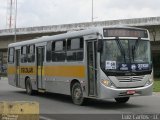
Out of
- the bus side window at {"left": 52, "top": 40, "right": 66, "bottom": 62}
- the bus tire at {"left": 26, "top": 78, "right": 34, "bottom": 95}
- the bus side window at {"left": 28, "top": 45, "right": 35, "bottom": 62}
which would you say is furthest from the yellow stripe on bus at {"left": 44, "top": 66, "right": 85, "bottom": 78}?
the bus tire at {"left": 26, "top": 78, "right": 34, "bottom": 95}

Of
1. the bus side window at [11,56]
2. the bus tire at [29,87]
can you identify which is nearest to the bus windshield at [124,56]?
the bus tire at [29,87]

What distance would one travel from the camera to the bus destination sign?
54.1ft

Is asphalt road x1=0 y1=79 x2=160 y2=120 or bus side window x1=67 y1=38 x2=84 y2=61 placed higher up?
bus side window x1=67 y1=38 x2=84 y2=61

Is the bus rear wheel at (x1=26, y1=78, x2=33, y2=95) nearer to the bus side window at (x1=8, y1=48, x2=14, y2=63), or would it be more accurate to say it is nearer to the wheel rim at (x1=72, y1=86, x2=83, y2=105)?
the bus side window at (x1=8, y1=48, x2=14, y2=63)

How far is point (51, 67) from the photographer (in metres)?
20.4

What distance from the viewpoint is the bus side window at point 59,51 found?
19078 mm

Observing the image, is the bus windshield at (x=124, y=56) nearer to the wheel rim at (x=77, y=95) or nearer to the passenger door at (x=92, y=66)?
the passenger door at (x=92, y=66)

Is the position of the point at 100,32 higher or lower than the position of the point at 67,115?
higher

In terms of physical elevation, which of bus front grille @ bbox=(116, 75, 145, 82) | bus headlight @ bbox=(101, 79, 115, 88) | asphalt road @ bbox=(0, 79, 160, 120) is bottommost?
asphalt road @ bbox=(0, 79, 160, 120)

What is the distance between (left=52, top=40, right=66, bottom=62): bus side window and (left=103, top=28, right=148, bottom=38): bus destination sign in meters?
3.04

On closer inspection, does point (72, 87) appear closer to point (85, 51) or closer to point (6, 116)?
point (85, 51)

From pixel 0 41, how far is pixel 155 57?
2434 centimetres

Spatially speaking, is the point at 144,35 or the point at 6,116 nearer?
the point at 6,116

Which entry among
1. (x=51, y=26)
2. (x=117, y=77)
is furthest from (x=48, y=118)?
(x=51, y=26)
